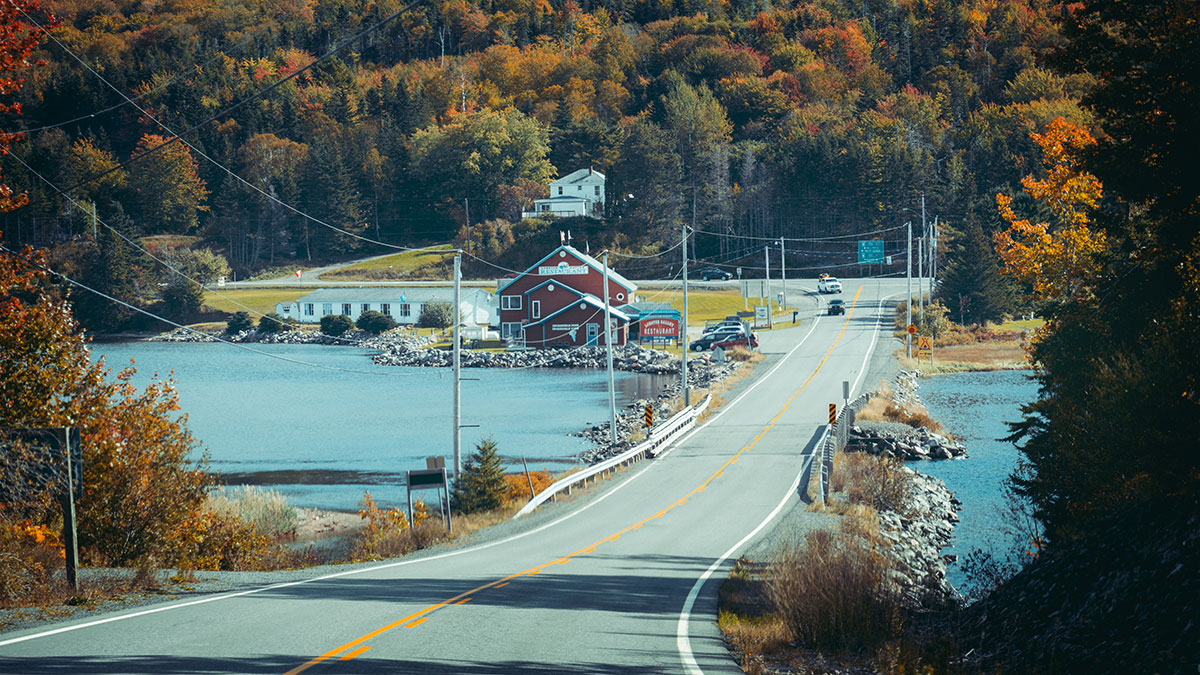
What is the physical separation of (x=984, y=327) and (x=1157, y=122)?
76.1m

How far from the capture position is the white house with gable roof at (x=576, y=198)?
14300 cm

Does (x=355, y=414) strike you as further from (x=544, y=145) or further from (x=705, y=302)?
(x=544, y=145)

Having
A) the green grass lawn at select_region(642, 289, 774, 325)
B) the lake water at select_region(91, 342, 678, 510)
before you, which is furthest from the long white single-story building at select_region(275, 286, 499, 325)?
the green grass lawn at select_region(642, 289, 774, 325)

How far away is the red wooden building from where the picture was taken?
9306cm

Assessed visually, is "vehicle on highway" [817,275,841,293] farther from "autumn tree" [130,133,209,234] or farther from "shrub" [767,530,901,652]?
"shrub" [767,530,901,652]

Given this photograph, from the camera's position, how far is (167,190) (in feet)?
481

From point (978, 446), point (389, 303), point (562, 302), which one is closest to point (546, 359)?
point (562, 302)

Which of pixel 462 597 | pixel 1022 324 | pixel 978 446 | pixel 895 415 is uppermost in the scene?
pixel 1022 324

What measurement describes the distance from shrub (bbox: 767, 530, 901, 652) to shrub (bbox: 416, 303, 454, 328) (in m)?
95.4

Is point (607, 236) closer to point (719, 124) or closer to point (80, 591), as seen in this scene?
point (719, 124)

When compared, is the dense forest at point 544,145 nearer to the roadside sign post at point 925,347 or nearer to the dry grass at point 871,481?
the roadside sign post at point 925,347

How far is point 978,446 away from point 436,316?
7145cm

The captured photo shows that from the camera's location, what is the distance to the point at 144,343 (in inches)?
4409

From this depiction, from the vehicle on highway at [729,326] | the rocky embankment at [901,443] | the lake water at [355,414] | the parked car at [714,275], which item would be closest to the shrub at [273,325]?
the lake water at [355,414]
